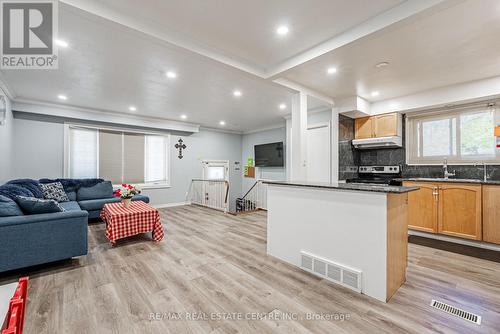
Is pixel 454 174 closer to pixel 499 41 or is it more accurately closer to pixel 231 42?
pixel 499 41

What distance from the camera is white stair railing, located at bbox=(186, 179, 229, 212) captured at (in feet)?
20.4

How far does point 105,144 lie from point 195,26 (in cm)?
493

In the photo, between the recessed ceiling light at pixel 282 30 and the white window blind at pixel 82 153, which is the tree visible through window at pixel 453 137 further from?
the white window blind at pixel 82 153

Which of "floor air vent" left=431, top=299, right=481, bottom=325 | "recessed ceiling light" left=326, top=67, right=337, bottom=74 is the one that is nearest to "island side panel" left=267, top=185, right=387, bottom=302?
"floor air vent" left=431, top=299, right=481, bottom=325

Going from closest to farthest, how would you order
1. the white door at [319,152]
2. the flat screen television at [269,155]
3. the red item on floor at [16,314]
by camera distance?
the red item on floor at [16,314] < the white door at [319,152] < the flat screen television at [269,155]

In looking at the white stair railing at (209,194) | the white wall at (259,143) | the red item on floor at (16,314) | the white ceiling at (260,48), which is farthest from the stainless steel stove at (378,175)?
the red item on floor at (16,314)

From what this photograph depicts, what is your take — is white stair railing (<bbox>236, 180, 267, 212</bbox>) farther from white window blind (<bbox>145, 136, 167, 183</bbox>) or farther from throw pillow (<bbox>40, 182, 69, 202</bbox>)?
throw pillow (<bbox>40, 182, 69, 202</bbox>)

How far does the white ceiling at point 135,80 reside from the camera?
97.6 inches

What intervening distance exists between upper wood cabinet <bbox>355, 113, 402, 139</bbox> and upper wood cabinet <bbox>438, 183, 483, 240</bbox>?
4.60ft

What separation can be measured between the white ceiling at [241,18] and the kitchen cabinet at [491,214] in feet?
10.6

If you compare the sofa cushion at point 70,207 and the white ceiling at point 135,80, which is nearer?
the white ceiling at point 135,80

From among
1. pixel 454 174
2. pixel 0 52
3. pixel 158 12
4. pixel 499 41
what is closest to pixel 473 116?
pixel 454 174

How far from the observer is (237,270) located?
2.60 meters

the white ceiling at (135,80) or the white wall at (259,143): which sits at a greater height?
the white ceiling at (135,80)
